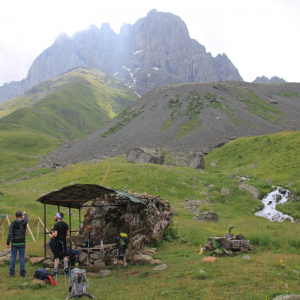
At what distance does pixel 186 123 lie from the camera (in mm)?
90812

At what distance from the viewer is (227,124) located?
3462 inches

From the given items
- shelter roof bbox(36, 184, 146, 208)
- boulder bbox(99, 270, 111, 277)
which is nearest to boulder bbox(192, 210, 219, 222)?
shelter roof bbox(36, 184, 146, 208)

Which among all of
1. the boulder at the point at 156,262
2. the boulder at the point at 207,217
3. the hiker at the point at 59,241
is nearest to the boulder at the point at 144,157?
the boulder at the point at 207,217

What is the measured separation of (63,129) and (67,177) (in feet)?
356

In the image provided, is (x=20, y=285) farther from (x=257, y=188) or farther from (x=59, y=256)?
(x=257, y=188)

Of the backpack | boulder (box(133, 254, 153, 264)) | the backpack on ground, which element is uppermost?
the backpack on ground

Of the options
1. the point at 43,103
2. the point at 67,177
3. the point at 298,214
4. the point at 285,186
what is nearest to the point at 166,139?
the point at 67,177

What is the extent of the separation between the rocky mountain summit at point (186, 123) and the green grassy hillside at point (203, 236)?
65.3ft

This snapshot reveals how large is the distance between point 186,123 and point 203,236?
244 feet

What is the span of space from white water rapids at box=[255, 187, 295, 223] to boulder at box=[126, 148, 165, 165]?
26.4 m

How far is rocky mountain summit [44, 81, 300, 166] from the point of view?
7838 cm

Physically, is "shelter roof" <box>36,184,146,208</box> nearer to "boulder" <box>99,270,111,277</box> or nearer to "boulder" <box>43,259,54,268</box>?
"boulder" <box>43,259,54,268</box>

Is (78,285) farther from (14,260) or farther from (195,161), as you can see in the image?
(195,161)

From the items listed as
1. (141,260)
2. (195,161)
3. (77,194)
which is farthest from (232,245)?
(195,161)
